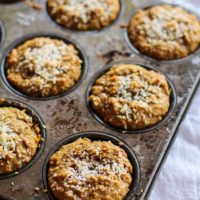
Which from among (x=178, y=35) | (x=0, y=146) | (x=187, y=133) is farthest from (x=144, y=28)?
(x=0, y=146)

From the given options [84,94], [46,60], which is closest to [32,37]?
[46,60]

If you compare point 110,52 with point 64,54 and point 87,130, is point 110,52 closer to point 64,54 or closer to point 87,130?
point 64,54

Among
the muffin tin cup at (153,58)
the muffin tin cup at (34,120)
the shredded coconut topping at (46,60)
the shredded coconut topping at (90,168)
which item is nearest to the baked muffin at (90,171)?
the shredded coconut topping at (90,168)

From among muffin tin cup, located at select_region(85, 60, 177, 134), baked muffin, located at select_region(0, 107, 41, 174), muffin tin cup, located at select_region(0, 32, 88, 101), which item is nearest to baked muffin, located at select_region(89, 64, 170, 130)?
muffin tin cup, located at select_region(85, 60, 177, 134)

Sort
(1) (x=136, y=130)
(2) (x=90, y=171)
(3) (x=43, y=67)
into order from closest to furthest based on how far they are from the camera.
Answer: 1. (2) (x=90, y=171)
2. (1) (x=136, y=130)
3. (3) (x=43, y=67)

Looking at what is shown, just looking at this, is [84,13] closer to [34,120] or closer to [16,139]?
[34,120]

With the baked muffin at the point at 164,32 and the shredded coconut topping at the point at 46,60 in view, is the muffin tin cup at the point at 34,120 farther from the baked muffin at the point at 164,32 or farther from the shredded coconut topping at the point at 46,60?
the baked muffin at the point at 164,32
